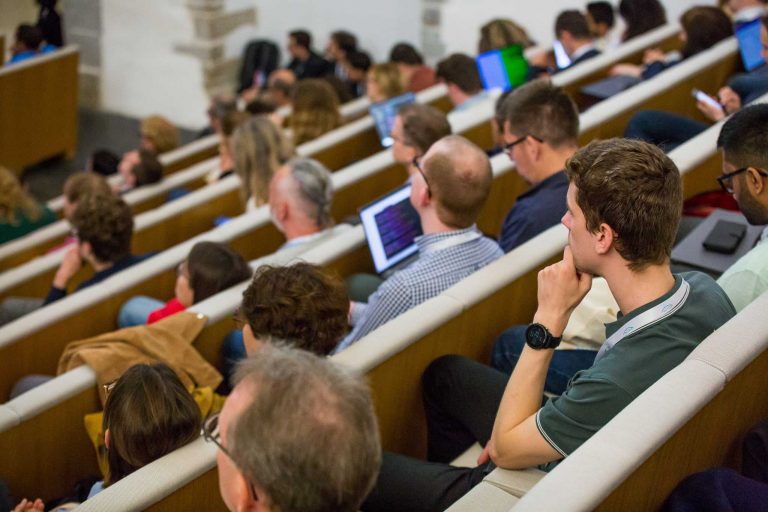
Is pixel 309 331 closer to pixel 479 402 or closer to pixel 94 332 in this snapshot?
pixel 479 402

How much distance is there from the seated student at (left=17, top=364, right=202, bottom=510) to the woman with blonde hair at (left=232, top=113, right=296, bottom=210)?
2240mm

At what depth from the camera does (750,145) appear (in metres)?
2.56

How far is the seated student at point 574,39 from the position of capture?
5969mm

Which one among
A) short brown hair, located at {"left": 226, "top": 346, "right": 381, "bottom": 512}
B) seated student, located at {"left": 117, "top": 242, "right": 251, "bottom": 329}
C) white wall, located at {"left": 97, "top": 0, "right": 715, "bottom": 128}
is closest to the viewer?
short brown hair, located at {"left": 226, "top": 346, "right": 381, "bottom": 512}

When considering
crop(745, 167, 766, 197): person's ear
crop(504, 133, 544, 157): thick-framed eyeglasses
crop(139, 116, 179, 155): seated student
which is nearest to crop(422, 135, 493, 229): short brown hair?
crop(504, 133, 544, 157): thick-framed eyeglasses

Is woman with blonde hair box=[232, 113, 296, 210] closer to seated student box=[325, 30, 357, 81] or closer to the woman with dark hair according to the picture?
the woman with dark hair

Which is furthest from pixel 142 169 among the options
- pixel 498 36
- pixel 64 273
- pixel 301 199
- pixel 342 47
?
pixel 342 47

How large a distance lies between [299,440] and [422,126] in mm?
2767

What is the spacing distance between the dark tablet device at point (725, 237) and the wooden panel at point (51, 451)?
5.44ft

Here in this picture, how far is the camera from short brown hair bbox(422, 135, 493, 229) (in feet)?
9.60

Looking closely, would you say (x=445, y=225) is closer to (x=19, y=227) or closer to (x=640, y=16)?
(x=19, y=227)

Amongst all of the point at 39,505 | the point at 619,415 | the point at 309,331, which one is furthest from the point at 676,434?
the point at 39,505

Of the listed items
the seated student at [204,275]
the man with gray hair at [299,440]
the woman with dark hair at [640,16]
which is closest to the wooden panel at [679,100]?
the seated student at [204,275]

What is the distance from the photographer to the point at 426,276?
285 centimetres
